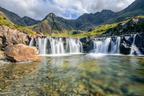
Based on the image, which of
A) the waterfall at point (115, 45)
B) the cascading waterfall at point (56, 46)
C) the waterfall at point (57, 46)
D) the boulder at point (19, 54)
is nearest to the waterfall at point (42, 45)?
the cascading waterfall at point (56, 46)

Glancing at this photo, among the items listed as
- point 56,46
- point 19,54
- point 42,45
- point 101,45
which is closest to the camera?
point 19,54

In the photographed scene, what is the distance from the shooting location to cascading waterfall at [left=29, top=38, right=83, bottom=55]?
108613mm

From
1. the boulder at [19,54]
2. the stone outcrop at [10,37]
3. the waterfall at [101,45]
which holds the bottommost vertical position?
the boulder at [19,54]

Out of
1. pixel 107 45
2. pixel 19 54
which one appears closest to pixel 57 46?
pixel 107 45

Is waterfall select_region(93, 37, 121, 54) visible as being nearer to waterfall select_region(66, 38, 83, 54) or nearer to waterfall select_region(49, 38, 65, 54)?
waterfall select_region(66, 38, 83, 54)

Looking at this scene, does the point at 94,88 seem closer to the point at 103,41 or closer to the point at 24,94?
the point at 24,94

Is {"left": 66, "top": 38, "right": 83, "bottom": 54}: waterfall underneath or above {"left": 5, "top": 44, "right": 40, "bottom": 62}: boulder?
above

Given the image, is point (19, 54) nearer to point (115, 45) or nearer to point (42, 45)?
point (42, 45)

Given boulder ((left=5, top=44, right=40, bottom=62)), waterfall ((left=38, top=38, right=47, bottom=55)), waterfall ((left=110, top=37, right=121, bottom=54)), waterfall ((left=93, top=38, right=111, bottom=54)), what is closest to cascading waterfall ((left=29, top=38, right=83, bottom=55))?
waterfall ((left=38, top=38, right=47, bottom=55))

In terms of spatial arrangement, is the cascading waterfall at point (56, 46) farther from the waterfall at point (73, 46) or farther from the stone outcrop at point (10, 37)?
the stone outcrop at point (10, 37)

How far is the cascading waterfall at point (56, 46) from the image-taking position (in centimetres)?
10861

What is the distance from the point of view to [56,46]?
112500mm

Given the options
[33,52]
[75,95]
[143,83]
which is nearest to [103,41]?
[33,52]

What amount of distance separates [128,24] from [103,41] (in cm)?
3314
